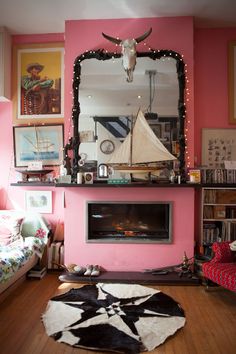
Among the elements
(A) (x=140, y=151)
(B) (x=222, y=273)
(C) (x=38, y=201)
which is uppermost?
(A) (x=140, y=151)

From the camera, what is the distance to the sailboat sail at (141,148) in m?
3.27

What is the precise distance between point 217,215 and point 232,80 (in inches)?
68.8

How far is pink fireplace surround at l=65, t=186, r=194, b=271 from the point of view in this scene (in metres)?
3.38

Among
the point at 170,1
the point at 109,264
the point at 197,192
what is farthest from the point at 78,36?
the point at 109,264

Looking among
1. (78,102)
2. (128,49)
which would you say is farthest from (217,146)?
(78,102)

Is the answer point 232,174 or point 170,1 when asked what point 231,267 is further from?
point 170,1

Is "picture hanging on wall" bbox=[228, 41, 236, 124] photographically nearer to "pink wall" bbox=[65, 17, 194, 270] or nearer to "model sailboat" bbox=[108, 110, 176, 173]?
"pink wall" bbox=[65, 17, 194, 270]

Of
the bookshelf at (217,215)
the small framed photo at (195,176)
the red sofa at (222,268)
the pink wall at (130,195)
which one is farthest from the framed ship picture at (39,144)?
the red sofa at (222,268)

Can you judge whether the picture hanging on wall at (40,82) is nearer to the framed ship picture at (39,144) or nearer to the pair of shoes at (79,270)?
the framed ship picture at (39,144)

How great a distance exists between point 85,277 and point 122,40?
9.26ft

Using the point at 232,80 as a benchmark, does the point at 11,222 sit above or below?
below

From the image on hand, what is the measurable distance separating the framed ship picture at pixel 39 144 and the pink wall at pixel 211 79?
1.83 m

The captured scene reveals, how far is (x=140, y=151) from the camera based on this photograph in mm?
3291

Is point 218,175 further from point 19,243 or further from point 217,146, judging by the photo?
point 19,243
